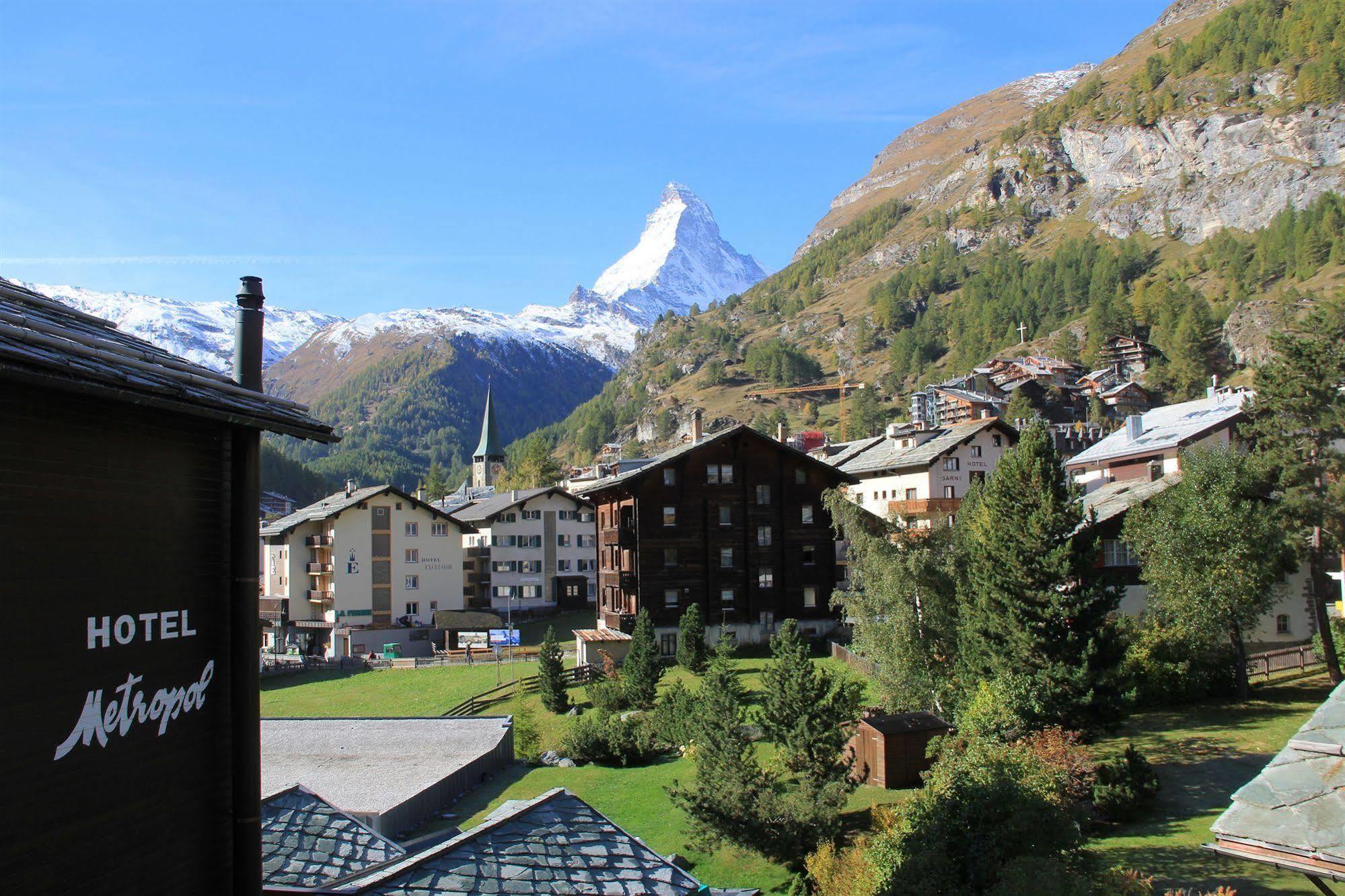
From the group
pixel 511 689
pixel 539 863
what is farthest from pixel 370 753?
pixel 539 863

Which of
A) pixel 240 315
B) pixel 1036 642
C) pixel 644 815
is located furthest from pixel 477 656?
pixel 240 315

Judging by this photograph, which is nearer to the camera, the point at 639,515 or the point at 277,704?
the point at 277,704

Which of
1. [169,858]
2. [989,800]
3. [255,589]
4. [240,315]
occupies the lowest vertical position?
[989,800]

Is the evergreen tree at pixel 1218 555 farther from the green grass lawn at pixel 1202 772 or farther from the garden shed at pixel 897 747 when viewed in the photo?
the garden shed at pixel 897 747

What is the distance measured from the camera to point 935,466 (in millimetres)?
67750

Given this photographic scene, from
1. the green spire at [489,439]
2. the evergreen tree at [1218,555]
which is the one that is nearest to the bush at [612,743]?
the evergreen tree at [1218,555]

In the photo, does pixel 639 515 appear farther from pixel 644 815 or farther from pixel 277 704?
pixel 644 815

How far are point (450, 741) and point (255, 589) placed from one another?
33744mm

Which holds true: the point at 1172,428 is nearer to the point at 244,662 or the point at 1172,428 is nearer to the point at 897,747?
the point at 897,747

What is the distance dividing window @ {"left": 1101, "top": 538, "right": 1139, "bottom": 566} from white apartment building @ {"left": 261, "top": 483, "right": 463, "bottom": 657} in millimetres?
49631

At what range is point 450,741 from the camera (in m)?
42.4

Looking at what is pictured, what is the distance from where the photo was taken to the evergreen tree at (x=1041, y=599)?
3138cm

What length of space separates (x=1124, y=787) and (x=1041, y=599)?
306 inches

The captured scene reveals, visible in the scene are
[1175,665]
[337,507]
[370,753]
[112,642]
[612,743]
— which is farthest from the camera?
[337,507]
